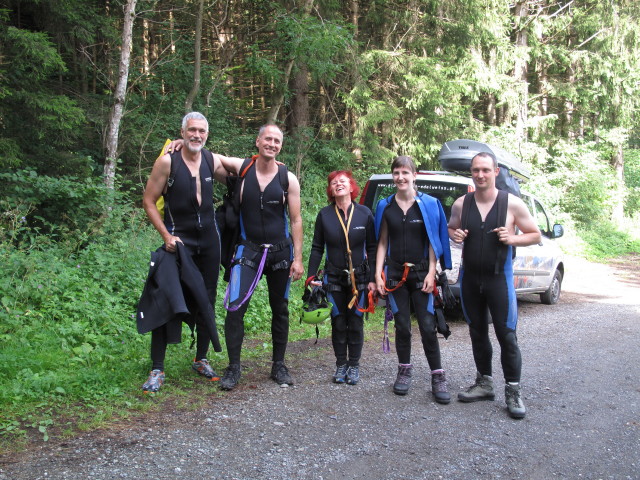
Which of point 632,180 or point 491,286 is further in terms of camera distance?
point 632,180

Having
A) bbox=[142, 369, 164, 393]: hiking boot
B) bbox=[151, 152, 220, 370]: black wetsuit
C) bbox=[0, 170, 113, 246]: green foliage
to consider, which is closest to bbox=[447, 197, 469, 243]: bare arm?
bbox=[151, 152, 220, 370]: black wetsuit

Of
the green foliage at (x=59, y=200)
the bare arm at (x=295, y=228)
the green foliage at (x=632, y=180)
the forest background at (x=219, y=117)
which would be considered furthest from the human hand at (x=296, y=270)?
the green foliage at (x=632, y=180)

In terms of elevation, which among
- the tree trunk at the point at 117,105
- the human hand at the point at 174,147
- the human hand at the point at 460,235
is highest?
the tree trunk at the point at 117,105

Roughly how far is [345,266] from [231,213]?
114 cm

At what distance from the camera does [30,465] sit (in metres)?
3.45

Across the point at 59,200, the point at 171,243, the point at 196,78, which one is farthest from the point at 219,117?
the point at 171,243

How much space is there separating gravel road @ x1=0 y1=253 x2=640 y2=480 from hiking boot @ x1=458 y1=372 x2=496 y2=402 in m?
0.08

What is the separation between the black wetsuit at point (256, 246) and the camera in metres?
5.16

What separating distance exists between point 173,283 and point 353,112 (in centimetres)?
1386

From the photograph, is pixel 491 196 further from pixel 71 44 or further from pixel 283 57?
pixel 283 57

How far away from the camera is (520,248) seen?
9.14 metres

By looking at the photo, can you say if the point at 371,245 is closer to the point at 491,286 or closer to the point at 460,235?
the point at 460,235

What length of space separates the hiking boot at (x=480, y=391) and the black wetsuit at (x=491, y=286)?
0.28 m

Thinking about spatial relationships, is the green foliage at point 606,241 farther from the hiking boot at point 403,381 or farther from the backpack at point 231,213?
the backpack at point 231,213
